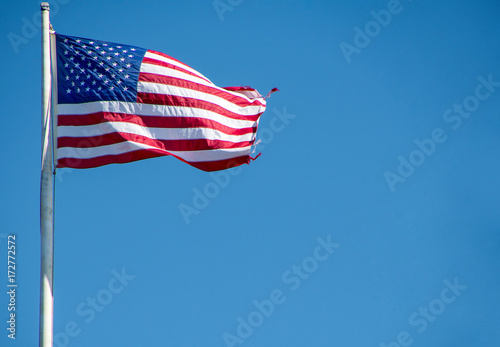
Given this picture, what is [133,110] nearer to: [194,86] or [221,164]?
[194,86]

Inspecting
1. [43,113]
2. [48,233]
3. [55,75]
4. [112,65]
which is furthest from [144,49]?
[48,233]

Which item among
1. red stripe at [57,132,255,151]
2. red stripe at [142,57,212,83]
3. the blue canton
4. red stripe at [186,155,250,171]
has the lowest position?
red stripe at [186,155,250,171]

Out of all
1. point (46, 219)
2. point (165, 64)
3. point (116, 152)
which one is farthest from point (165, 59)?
point (46, 219)

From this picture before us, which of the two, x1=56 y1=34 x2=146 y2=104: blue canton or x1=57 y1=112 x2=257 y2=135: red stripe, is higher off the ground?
x1=56 y1=34 x2=146 y2=104: blue canton

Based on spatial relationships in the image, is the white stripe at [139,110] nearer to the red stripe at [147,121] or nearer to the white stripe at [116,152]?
the red stripe at [147,121]

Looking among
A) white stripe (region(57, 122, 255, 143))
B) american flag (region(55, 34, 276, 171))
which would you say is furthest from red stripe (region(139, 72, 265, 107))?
white stripe (region(57, 122, 255, 143))

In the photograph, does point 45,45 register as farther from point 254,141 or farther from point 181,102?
point 254,141

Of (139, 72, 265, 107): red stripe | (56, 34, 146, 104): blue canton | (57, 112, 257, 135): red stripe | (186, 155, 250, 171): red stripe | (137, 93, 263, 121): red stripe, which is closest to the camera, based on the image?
(57, 112, 257, 135): red stripe

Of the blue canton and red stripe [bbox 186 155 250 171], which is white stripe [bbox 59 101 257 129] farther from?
red stripe [bbox 186 155 250 171]
